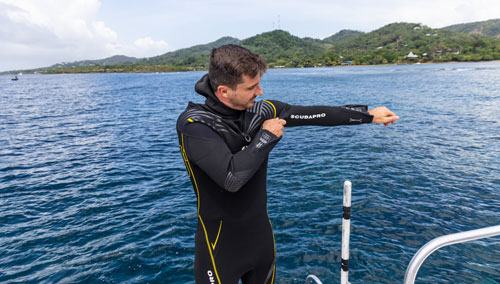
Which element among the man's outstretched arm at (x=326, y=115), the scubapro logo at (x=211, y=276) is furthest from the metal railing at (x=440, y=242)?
the scubapro logo at (x=211, y=276)

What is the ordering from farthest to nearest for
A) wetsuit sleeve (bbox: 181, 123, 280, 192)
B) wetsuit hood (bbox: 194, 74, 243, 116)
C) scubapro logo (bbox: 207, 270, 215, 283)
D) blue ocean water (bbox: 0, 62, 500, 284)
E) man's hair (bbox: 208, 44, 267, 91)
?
1. blue ocean water (bbox: 0, 62, 500, 284)
2. scubapro logo (bbox: 207, 270, 215, 283)
3. wetsuit hood (bbox: 194, 74, 243, 116)
4. man's hair (bbox: 208, 44, 267, 91)
5. wetsuit sleeve (bbox: 181, 123, 280, 192)

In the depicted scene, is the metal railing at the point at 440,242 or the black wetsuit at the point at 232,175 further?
the metal railing at the point at 440,242

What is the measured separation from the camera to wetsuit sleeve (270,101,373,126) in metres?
3.11

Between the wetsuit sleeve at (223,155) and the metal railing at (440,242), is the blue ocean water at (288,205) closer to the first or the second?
the metal railing at (440,242)

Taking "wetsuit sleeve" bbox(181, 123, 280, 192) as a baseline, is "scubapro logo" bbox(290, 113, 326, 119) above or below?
above

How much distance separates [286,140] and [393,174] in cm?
876

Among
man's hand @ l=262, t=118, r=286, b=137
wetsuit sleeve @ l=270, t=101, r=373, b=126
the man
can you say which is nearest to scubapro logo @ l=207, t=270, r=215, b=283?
the man

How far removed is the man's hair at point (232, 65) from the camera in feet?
7.34

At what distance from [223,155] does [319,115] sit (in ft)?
4.57

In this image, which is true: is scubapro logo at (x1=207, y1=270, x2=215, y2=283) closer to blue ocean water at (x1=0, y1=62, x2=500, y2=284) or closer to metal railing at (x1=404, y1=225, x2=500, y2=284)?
metal railing at (x1=404, y1=225, x2=500, y2=284)

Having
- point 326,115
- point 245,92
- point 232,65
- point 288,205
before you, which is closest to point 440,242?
point 326,115

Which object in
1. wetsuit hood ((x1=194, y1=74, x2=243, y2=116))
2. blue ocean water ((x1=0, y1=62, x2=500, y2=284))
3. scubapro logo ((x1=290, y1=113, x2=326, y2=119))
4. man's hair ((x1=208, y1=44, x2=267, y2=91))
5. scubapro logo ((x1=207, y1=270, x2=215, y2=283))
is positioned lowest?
blue ocean water ((x1=0, y1=62, x2=500, y2=284))

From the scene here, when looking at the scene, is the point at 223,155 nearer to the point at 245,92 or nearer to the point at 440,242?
the point at 245,92

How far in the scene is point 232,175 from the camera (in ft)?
6.91
